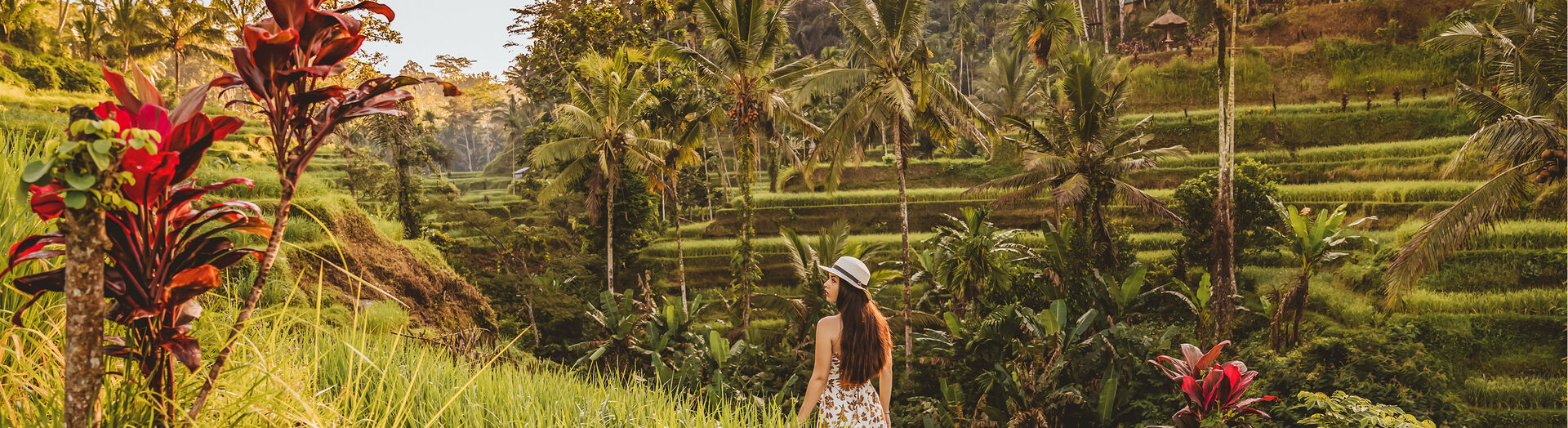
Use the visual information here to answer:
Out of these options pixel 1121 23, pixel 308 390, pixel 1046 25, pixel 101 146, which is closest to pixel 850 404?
pixel 308 390

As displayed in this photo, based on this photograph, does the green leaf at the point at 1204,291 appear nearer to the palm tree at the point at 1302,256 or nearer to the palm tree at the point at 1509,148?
the palm tree at the point at 1302,256

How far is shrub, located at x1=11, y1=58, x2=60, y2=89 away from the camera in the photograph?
1246cm

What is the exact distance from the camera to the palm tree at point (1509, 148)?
669cm

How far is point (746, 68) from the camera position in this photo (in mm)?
11125

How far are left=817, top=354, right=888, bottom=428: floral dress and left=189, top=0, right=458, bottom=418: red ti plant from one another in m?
2.24

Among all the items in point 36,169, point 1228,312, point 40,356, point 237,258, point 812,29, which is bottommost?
point 1228,312

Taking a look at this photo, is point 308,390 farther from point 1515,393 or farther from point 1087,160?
point 1515,393

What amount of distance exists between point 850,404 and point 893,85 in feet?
23.0

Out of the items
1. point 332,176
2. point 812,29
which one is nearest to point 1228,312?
point 332,176

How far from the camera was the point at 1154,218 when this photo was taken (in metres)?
16.4

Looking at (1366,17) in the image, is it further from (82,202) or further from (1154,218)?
(82,202)

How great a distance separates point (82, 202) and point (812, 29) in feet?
127

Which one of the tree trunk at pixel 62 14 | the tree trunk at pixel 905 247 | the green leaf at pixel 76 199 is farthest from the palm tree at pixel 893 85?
the tree trunk at pixel 62 14

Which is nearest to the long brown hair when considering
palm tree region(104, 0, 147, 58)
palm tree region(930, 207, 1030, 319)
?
palm tree region(930, 207, 1030, 319)
